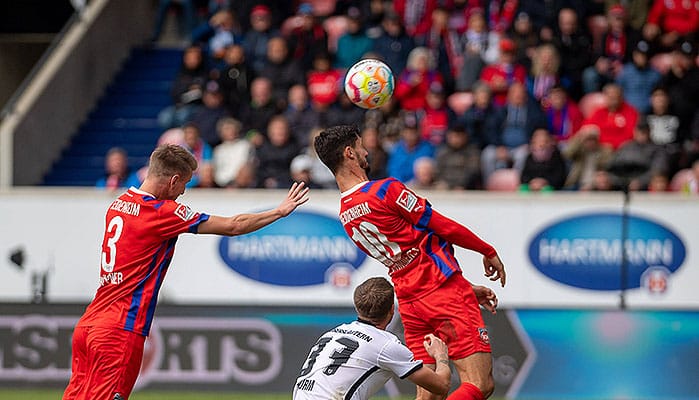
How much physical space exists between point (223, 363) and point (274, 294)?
1.46 metres

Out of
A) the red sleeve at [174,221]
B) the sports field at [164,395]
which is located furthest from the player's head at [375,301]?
the sports field at [164,395]

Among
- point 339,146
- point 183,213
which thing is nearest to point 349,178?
point 339,146

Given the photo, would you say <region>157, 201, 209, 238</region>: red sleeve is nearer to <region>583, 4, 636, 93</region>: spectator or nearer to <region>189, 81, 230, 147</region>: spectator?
<region>189, 81, 230, 147</region>: spectator

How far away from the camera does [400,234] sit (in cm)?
736

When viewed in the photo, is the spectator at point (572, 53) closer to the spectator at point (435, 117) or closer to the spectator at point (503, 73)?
the spectator at point (503, 73)

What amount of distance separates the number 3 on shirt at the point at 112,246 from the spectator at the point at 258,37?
957 centimetres

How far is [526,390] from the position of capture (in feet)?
37.2

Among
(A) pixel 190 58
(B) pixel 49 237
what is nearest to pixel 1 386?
(B) pixel 49 237

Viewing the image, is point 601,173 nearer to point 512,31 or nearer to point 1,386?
point 512,31

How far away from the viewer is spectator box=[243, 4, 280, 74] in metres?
16.5

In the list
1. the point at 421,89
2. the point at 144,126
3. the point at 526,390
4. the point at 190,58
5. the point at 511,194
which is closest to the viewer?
the point at 526,390

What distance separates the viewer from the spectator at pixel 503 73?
15.1m

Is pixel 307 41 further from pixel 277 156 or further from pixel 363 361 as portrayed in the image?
pixel 363 361

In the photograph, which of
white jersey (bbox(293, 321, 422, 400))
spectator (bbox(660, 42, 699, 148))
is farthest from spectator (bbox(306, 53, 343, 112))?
white jersey (bbox(293, 321, 422, 400))
